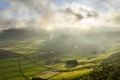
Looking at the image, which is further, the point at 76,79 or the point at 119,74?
the point at 76,79

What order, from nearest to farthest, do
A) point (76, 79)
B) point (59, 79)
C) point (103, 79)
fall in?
point (103, 79)
point (76, 79)
point (59, 79)

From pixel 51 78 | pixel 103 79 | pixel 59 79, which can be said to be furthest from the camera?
pixel 51 78

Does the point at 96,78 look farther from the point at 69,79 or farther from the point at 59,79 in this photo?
the point at 59,79

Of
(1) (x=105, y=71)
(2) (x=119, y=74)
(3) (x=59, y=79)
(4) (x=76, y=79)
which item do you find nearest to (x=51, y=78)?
(3) (x=59, y=79)

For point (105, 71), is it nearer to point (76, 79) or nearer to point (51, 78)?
point (76, 79)

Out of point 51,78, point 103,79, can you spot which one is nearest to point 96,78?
point 103,79

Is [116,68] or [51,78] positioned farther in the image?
[51,78]

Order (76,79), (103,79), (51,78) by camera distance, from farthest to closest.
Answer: (51,78) → (76,79) → (103,79)

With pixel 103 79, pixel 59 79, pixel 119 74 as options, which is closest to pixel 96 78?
pixel 103 79

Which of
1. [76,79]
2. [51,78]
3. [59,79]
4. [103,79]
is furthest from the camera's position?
[51,78]
